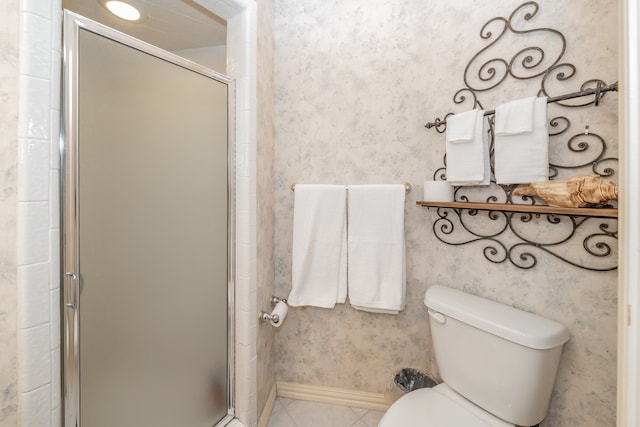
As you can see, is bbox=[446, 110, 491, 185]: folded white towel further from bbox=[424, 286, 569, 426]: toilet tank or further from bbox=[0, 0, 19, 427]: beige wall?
bbox=[0, 0, 19, 427]: beige wall

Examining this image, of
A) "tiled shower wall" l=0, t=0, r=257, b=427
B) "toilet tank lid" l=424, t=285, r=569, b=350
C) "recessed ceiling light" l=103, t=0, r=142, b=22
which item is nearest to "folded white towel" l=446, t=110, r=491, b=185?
"toilet tank lid" l=424, t=285, r=569, b=350

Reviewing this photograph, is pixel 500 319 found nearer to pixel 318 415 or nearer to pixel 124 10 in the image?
pixel 318 415

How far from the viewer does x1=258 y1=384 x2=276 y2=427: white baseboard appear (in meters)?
1.27

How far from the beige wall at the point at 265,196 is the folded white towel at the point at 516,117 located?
101cm

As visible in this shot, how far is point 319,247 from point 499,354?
828 mm

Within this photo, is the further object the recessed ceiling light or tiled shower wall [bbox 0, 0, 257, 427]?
the recessed ceiling light

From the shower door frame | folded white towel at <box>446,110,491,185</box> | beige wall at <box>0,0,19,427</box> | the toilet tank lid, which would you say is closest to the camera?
beige wall at <box>0,0,19,427</box>

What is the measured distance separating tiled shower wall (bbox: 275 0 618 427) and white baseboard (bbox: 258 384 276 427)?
4.5 inches

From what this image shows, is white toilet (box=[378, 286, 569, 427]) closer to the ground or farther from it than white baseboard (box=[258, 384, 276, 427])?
farther from it

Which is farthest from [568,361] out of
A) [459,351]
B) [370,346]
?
[370,346]

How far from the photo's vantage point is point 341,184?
1.36m

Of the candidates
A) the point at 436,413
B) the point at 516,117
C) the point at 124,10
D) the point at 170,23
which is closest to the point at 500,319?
the point at 436,413

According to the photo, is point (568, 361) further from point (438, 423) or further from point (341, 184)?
point (341, 184)

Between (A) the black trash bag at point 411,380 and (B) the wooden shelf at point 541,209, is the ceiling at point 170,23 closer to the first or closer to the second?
(B) the wooden shelf at point 541,209
